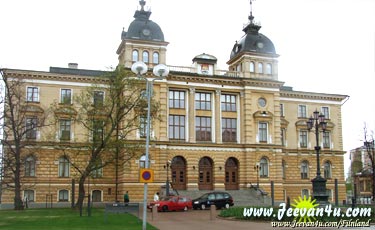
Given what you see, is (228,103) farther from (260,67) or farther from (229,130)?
(260,67)

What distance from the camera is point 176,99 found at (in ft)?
185

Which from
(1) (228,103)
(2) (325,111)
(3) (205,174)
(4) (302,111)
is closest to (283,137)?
(4) (302,111)

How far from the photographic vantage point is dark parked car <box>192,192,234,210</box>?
4391 centimetres

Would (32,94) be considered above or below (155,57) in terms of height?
below

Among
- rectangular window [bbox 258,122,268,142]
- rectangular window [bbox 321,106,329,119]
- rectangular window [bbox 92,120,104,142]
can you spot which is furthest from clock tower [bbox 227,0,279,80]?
rectangular window [bbox 92,120,104,142]

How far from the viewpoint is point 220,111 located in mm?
57594

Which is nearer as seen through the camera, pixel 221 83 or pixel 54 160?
pixel 54 160

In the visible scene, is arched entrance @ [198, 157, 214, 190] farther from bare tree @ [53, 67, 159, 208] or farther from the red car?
bare tree @ [53, 67, 159, 208]

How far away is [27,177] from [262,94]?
28383 millimetres

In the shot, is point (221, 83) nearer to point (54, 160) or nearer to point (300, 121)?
point (300, 121)

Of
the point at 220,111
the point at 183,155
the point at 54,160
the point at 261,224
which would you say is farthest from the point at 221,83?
the point at 261,224

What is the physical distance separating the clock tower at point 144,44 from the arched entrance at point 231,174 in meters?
14.0

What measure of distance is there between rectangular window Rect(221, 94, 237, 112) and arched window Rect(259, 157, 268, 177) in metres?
6.87

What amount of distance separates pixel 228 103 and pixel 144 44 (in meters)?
12.1
